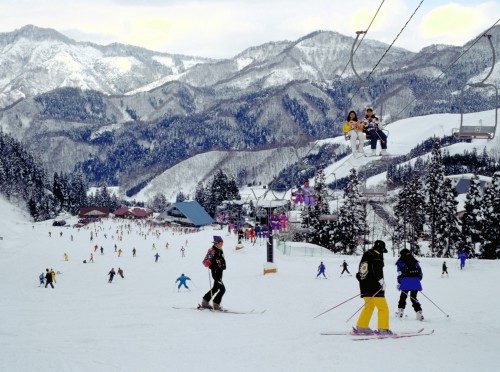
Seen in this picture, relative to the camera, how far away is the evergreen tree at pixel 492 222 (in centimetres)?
3925

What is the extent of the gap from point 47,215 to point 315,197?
8650 cm

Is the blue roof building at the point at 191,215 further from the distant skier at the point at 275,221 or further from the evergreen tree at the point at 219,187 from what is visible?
the distant skier at the point at 275,221

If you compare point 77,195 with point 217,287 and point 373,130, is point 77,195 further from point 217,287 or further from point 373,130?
point 373,130

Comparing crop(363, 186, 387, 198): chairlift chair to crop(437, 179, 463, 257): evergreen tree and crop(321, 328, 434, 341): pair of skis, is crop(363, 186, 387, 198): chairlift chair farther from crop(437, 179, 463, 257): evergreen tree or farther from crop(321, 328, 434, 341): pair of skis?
crop(437, 179, 463, 257): evergreen tree

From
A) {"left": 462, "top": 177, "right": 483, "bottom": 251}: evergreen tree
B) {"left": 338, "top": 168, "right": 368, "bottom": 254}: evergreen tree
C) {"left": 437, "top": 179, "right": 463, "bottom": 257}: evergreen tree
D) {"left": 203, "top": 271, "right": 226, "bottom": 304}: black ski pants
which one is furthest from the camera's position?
{"left": 338, "top": 168, "right": 368, "bottom": 254}: evergreen tree

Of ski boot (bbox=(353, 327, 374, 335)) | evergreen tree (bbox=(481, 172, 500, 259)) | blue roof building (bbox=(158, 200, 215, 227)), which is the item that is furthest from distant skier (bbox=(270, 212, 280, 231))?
blue roof building (bbox=(158, 200, 215, 227))

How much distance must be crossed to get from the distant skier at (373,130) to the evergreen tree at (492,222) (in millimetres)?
30618

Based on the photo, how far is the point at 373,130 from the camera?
12.9 m

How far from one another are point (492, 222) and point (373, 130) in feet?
102

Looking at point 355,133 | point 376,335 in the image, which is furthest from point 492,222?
point 376,335

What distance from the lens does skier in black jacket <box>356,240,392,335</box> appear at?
885 cm

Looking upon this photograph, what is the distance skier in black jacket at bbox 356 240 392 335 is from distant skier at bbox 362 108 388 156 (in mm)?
4147

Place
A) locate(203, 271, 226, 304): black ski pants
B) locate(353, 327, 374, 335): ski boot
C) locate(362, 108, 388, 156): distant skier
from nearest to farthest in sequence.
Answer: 1. locate(353, 327, 374, 335): ski boot
2. locate(203, 271, 226, 304): black ski pants
3. locate(362, 108, 388, 156): distant skier

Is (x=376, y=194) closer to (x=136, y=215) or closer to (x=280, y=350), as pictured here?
(x=280, y=350)
